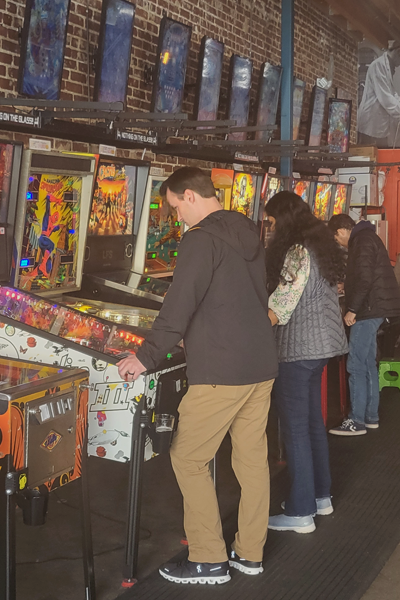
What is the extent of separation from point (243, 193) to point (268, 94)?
4.02ft

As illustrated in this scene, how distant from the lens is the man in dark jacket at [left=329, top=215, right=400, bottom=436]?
4637mm

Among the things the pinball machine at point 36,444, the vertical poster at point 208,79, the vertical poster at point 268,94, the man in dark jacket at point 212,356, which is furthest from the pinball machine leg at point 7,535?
the vertical poster at point 268,94

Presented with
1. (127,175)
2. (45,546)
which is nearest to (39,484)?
(45,546)

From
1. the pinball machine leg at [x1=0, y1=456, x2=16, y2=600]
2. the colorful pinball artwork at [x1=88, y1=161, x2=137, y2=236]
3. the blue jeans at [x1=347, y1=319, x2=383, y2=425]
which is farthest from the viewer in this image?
the blue jeans at [x1=347, y1=319, x2=383, y2=425]

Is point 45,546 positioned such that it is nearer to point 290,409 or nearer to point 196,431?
point 196,431

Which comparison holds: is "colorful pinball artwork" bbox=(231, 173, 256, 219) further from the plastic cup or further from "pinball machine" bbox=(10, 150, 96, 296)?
the plastic cup

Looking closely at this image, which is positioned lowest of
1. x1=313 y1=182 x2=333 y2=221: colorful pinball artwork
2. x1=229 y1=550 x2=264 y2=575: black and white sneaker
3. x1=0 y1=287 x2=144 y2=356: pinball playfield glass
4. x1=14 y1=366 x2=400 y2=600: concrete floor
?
x1=14 y1=366 x2=400 y2=600: concrete floor

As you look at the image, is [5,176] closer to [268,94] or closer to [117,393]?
[117,393]

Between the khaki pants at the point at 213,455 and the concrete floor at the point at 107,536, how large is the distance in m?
0.26

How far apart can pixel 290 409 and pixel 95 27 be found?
292 centimetres

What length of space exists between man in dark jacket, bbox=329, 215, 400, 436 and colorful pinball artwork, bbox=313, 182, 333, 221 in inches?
101

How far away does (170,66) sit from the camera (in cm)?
493

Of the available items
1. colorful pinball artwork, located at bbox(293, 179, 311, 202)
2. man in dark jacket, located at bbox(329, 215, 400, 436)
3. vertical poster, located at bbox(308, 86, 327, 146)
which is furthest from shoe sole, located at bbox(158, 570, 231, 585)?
vertical poster, located at bbox(308, 86, 327, 146)

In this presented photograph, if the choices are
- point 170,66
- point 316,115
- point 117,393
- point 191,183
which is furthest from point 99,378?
point 316,115
